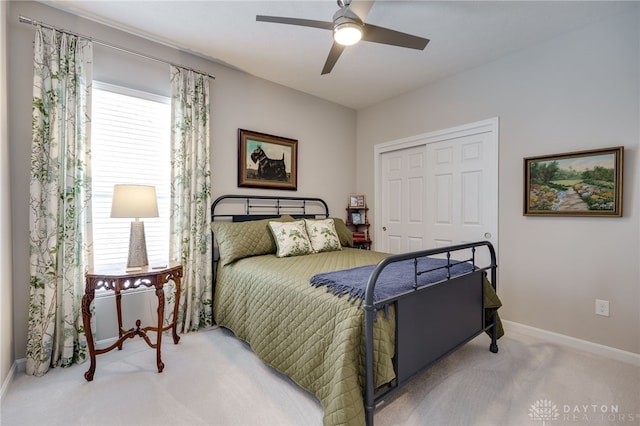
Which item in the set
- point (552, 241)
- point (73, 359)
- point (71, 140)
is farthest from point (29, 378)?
point (552, 241)

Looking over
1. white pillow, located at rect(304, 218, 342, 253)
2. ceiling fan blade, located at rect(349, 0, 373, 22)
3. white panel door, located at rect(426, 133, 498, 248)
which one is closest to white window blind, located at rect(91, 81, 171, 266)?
white pillow, located at rect(304, 218, 342, 253)

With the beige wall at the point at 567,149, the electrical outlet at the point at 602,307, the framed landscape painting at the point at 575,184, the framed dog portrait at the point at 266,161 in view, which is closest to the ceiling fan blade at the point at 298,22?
the framed dog portrait at the point at 266,161

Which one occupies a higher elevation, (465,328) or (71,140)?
(71,140)

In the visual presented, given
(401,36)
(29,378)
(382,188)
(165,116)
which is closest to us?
(401,36)

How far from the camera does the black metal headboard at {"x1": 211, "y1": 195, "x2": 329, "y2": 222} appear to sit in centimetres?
308

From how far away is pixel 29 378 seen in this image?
1.94m

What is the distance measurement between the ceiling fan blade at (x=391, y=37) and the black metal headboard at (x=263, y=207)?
2.04 meters

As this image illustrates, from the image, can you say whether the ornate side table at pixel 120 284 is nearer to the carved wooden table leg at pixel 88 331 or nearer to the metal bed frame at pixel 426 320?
the carved wooden table leg at pixel 88 331

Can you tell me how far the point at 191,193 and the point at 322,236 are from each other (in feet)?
4.48

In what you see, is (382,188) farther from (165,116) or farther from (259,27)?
(165,116)

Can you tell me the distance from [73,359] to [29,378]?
240 mm

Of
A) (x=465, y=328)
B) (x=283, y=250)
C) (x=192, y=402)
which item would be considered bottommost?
(x=192, y=402)

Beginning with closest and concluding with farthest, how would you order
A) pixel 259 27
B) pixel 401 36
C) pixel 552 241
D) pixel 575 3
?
pixel 401 36 < pixel 575 3 < pixel 259 27 < pixel 552 241

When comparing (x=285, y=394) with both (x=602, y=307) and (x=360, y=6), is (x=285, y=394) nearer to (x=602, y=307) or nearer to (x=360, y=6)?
(x=360, y=6)
